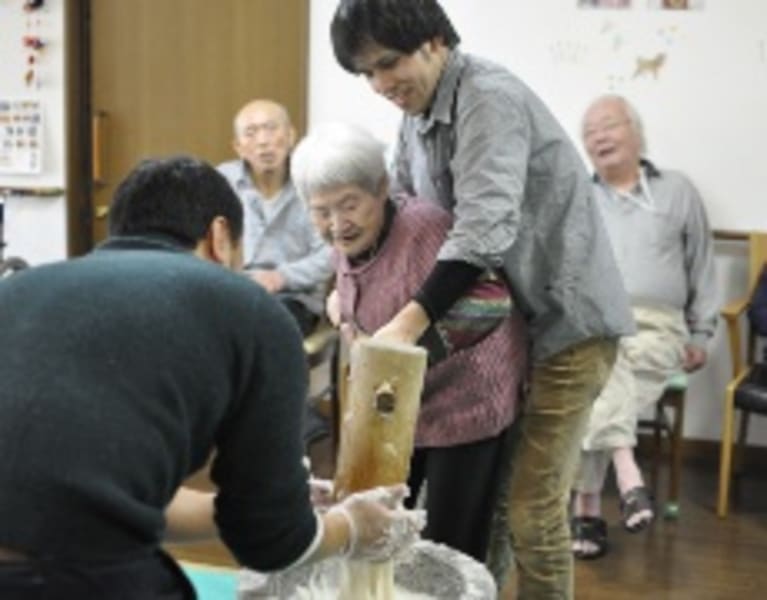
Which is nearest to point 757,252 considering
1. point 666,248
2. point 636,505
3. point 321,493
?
point 666,248

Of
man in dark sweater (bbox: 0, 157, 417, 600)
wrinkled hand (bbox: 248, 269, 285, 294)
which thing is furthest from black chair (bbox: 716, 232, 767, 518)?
man in dark sweater (bbox: 0, 157, 417, 600)

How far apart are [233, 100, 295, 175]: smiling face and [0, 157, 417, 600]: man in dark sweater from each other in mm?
2216

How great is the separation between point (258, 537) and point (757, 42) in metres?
2.96

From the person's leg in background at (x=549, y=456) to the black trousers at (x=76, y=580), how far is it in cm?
87

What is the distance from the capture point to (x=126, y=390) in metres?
1.04

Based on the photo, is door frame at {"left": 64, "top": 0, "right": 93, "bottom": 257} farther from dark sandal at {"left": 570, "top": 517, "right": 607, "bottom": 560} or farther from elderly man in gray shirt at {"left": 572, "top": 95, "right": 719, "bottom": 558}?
dark sandal at {"left": 570, "top": 517, "right": 607, "bottom": 560}

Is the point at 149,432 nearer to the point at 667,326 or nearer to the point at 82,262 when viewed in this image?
the point at 82,262

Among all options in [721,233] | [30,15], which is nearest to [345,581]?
[721,233]

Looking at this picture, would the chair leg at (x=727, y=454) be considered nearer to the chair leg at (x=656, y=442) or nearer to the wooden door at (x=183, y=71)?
the chair leg at (x=656, y=442)

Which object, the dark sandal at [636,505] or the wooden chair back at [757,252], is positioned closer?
the dark sandal at [636,505]

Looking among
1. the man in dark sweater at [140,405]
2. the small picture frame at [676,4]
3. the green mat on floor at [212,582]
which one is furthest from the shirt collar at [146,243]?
the small picture frame at [676,4]

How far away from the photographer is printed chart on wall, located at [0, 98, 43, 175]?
4207mm

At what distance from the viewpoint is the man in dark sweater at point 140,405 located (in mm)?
1022

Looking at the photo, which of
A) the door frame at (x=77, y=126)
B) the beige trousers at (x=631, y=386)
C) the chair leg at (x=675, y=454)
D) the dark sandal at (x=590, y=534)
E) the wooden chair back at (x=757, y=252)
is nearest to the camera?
the dark sandal at (x=590, y=534)
